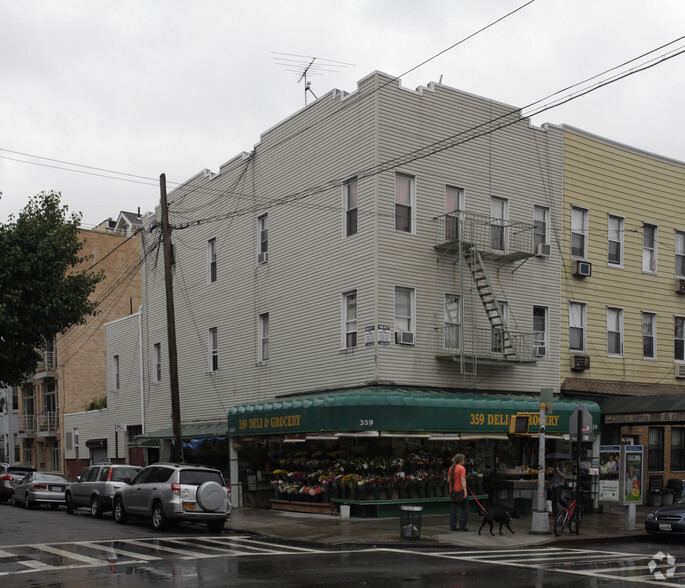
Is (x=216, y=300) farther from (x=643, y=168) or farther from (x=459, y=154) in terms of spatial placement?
(x=643, y=168)

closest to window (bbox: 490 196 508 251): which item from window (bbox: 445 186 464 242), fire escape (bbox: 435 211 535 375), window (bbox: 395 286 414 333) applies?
fire escape (bbox: 435 211 535 375)

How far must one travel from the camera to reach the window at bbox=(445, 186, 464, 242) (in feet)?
79.7

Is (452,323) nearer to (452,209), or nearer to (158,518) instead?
(452,209)

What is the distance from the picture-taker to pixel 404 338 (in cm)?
2295

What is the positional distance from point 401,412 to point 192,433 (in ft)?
34.1

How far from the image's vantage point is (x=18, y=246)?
25.5m

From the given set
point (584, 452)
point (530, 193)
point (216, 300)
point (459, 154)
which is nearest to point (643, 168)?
point (530, 193)

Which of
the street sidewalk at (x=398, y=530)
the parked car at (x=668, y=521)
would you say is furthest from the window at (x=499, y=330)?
the parked car at (x=668, y=521)

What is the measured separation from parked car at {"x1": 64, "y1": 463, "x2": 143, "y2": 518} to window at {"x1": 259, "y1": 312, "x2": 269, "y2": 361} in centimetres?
553

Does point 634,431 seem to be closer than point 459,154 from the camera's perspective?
No

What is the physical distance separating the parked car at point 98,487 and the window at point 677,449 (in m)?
18.6

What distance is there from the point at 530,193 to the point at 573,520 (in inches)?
428

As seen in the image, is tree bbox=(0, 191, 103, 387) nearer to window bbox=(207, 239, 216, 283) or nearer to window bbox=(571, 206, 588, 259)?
window bbox=(207, 239, 216, 283)

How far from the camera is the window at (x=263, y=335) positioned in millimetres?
27984
